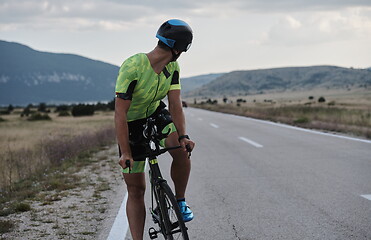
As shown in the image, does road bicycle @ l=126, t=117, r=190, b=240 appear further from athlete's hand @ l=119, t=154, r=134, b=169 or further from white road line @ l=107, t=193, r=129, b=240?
white road line @ l=107, t=193, r=129, b=240

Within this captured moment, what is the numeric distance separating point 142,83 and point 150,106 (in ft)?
1.02

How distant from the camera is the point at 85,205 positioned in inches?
254

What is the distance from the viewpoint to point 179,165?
3.80m

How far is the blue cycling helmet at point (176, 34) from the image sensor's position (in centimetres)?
341

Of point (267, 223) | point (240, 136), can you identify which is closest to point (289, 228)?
point (267, 223)

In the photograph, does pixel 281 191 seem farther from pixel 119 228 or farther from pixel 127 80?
pixel 127 80

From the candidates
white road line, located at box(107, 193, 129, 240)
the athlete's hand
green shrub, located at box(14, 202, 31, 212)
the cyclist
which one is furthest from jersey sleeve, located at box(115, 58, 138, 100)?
Result: green shrub, located at box(14, 202, 31, 212)

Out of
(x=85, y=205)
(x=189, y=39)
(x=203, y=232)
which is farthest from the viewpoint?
(x=85, y=205)

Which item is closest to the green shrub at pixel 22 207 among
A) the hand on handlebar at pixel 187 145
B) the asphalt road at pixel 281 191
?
the asphalt road at pixel 281 191

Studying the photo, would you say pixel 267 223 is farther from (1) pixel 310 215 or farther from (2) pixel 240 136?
(2) pixel 240 136

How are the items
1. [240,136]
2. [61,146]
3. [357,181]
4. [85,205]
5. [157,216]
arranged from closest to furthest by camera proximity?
[157,216] → [85,205] → [357,181] → [61,146] → [240,136]

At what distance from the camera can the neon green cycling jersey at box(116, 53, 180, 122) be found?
134 inches

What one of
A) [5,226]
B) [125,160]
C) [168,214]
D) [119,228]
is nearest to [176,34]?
[125,160]

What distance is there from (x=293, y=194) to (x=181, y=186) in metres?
3.25
